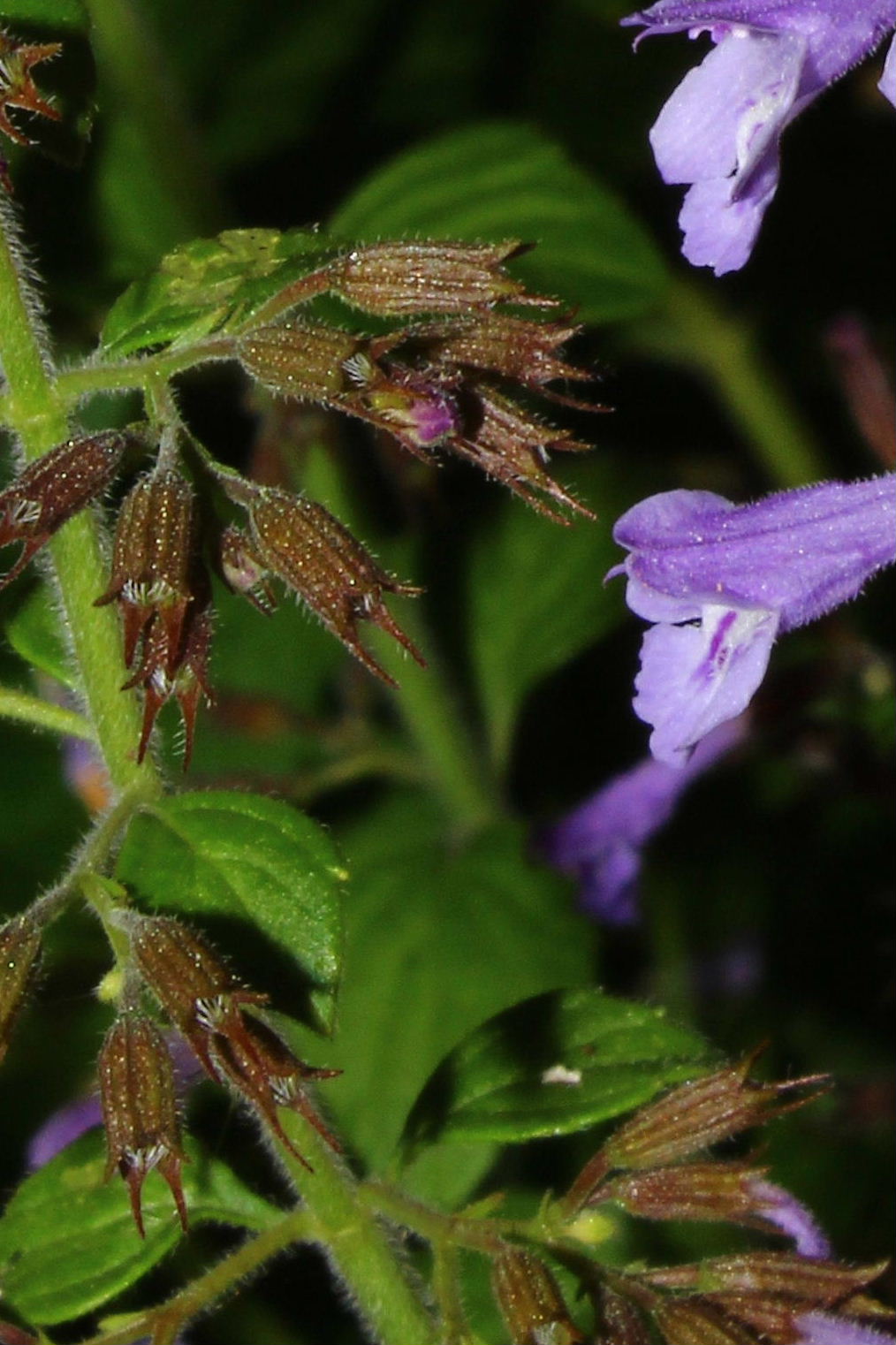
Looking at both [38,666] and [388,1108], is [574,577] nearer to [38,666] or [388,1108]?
[388,1108]

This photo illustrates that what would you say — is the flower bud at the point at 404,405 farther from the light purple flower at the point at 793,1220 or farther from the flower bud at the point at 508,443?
the light purple flower at the point at 793,1220

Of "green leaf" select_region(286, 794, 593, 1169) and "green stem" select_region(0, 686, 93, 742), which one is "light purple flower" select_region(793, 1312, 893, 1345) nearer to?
"green stem" select_region(0, 686, 93, 742)

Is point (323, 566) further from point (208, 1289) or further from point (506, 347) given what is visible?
point (208, 1289)

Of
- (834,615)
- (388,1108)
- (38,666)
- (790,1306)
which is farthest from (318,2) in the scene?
(790,1306)

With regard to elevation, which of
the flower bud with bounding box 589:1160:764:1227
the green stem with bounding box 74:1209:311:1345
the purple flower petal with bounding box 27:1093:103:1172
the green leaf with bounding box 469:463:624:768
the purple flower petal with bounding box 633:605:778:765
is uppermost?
the purple flower petal with bounding box 633:605:778:765

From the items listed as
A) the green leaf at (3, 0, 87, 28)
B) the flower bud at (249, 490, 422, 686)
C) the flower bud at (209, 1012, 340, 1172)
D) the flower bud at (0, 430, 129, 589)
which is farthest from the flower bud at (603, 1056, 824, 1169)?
the green leaf at (3, 0, 87, 28)
